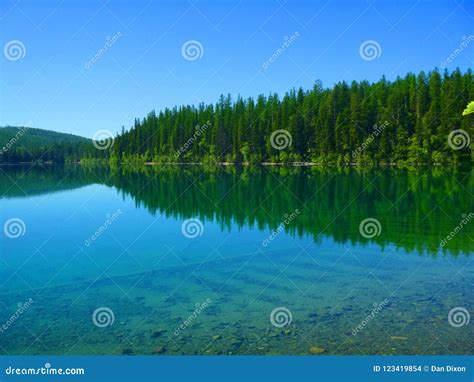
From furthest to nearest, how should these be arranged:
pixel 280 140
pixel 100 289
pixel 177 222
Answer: pixel 280 140, pixel 177 222, pixel 100 289

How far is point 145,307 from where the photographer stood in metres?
11.1

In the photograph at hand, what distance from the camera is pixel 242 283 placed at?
41.5 feet

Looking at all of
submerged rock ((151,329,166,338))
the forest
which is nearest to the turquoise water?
submerged rock ((151,329,166,338))

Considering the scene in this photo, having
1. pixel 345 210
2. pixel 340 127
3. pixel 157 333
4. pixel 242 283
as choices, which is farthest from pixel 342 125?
pixel 157 333

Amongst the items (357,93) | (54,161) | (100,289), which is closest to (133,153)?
(54,161)

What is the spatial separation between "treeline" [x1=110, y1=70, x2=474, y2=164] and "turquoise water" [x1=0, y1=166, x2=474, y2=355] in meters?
39.2

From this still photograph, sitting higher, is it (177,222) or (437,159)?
(437,159)

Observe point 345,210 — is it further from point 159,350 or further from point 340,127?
point 340,127

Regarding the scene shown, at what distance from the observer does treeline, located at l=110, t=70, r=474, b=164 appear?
6881cm

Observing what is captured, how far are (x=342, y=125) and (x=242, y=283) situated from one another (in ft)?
230

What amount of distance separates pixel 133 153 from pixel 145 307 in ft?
408

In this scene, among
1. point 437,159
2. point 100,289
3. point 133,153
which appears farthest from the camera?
point 133,153

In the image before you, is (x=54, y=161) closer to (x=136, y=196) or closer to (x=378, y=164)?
(x=378, y=164)

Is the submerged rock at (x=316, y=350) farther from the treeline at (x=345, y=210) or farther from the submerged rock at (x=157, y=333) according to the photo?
the treeline at (x=345, y=210)
